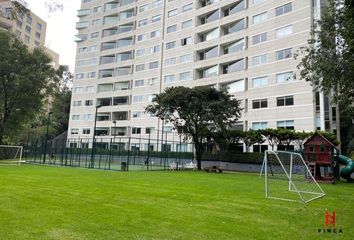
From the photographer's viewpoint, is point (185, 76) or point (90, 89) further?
point (90, 89)

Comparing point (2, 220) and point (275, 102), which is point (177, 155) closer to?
point (275, 102)

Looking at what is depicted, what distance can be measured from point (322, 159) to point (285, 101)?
17.8m

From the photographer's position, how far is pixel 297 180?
626 inches

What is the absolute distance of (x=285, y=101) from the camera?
129 ft

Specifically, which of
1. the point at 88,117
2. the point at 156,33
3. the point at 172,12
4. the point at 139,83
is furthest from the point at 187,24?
the point at 88,117

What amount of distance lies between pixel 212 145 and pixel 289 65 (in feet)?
43.8

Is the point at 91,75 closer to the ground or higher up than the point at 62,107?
higher up

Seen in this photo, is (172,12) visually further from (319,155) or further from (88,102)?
(319,155)

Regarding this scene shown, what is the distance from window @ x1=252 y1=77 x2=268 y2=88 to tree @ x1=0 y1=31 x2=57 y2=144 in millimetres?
26518

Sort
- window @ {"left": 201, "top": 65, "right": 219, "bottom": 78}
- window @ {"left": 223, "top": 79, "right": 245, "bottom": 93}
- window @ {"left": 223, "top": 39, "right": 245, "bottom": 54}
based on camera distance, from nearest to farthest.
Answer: window @ {"left": 223, "top": 79, "right": 245, "bottom": 93} → window @ {"left": 223, "top": 39, "right": 245, "bottom": 54} → window @ {"left": 201, "top": 65, "right": 219, "bottom": 78}

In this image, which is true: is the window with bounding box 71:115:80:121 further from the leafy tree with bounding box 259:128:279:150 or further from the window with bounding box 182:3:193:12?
the leafy tree with bounding box 259:128:279:150

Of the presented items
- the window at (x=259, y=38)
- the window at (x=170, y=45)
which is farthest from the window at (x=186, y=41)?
the window at (x=259, y=38)

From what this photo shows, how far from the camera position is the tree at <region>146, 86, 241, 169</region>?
101 feet

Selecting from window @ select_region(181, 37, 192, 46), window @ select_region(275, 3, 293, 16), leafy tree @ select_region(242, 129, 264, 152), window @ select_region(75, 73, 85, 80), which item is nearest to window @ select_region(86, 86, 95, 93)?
window @ select_region(75, 73, 85, 80)
